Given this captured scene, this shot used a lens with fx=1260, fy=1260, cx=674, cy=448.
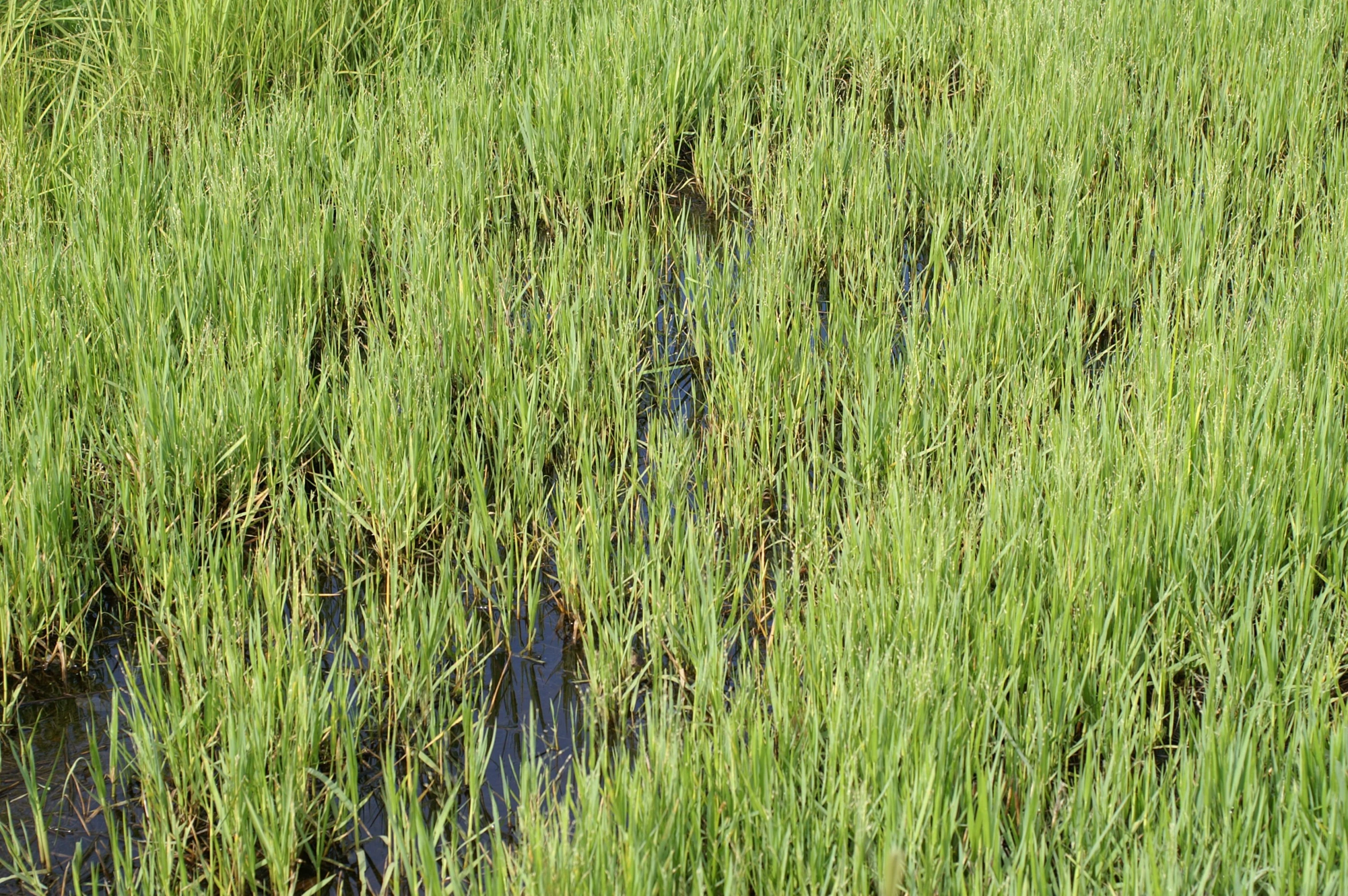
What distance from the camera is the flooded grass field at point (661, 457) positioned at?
1.61 meters

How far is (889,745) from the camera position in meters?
1.58

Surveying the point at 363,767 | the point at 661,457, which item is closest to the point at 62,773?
the point at 363,767

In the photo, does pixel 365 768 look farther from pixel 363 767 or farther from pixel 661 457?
pixel 661 457

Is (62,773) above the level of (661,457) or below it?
below

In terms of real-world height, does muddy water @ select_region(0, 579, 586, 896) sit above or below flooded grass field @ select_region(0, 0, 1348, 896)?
below

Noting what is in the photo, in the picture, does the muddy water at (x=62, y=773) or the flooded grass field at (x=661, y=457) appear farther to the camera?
the muddy water at (x=62, y=773)

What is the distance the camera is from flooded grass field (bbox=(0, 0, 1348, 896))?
1606 millimetres

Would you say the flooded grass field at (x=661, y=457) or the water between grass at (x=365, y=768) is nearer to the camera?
the flooded grass field at (x=661, y=457)

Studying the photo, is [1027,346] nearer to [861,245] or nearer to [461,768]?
[861,245]

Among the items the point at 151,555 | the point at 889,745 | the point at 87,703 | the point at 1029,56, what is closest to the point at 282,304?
the point at 151,555

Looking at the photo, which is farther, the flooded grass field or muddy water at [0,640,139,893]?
muddy water at [0,640,139,893]

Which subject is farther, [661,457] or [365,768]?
[661,457]

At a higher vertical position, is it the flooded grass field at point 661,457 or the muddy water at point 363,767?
the flooded grass field at point 661,457

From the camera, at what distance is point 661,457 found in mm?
2340
